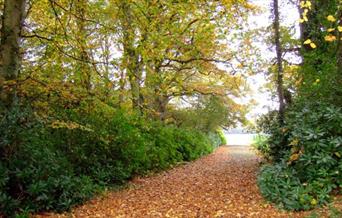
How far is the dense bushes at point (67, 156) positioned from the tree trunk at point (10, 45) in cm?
78

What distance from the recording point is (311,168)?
19.4ft

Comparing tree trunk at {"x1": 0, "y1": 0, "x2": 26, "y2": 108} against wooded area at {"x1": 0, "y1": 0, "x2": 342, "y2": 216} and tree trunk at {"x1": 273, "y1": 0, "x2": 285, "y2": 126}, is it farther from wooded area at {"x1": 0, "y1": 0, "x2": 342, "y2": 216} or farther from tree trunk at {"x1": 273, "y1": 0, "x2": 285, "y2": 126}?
tree trunk at {"x1": 273, "y1": 0, "x2": 285, "y2": 126}

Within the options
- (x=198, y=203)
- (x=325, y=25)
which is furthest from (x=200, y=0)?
(x=198, y=203)

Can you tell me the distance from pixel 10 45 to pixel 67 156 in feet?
7.97

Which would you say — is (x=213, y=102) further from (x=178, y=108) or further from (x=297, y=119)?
(x=297, y=119)

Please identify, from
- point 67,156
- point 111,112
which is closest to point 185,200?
point 67,156

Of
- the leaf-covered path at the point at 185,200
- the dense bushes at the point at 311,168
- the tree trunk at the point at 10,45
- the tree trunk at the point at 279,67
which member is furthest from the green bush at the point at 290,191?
the tree trunk at the point at 10,45

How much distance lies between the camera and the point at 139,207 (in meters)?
6.16

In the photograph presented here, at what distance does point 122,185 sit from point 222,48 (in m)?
10.6

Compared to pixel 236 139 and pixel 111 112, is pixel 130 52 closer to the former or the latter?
pixel 111 112

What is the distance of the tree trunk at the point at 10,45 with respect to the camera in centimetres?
600

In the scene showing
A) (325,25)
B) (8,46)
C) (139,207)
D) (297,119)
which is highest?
(325,25)

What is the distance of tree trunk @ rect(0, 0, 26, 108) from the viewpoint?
19.7 feet

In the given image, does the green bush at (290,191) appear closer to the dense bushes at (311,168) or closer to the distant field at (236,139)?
the dense bushes at (311,168)
